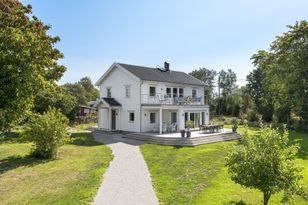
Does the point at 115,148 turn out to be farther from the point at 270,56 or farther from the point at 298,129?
the point at 298,129

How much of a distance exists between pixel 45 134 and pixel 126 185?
7277 mm

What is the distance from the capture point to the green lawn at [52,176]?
→ 8.24 metres

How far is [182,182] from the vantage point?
9.98 m

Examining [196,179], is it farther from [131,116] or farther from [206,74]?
[206,74]

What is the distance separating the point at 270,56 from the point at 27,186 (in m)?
30.4

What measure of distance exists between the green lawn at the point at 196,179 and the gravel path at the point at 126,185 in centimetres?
38

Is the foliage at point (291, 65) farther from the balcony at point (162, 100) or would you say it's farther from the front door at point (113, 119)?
the front door at point (113, 119)

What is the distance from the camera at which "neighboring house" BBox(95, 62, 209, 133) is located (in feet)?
85.9

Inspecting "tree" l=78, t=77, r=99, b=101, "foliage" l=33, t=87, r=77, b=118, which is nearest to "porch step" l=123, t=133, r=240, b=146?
"foliage" l=33, t=87, r=77, b=118

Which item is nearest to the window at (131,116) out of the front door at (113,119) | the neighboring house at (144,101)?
the neighboring house at (144,101)

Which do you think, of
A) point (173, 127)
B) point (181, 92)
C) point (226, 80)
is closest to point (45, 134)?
point (173, 127)

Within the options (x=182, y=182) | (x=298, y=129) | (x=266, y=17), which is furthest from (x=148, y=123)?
(x=298, y=129)

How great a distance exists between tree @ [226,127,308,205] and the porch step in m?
12.9

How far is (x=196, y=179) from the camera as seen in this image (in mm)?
10469
